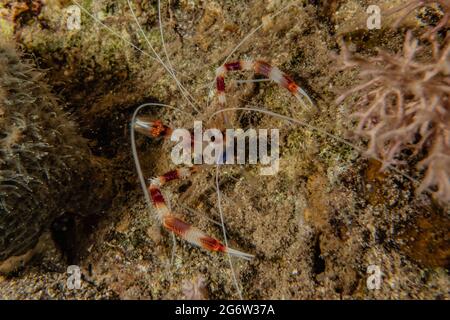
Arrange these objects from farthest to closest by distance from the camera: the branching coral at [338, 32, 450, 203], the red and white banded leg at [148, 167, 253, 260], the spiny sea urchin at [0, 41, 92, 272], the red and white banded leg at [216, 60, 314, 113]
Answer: the red and white banded leg at [216, 60, 314, 113] < the red and white banded leg at [148, 167, 253, 260] < the spiny sea urchin at [0, 41, 92, 272] < the branching coral at [338, 32, 450, 203]

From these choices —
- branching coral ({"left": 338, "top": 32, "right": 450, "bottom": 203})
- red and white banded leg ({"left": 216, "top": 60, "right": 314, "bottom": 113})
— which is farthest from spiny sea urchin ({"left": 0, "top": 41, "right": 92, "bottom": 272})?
branching coral ({"left": 338, "top": 32, "right": 450, "bottom": 203})

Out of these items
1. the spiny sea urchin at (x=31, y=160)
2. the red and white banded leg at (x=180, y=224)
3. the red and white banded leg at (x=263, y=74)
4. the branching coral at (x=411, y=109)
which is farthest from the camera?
the red and white banded leg at (x=263, y=74)

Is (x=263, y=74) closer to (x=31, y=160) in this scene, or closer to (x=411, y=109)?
(x=411, y=109)

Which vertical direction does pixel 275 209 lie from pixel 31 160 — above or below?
below

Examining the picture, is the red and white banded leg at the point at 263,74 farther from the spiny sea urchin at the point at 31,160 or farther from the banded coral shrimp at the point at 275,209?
the spiny sea urchin at the point at 31,160

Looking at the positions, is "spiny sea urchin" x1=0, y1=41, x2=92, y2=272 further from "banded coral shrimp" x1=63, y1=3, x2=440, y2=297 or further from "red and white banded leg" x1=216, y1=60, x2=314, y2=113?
"red and white banded leg" x1=216, y1=60, x2=314, y2=113

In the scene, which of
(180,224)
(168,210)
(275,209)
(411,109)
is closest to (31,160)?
(168,210)

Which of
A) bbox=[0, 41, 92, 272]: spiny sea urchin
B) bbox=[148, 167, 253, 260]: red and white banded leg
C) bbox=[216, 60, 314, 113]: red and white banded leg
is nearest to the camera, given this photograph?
bbox=[0, 41, 92, 272]: spiny sea urchin

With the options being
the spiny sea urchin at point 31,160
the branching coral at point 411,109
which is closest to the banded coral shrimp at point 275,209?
the branching coral at point 411,109

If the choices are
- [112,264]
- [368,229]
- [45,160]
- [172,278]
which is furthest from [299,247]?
[45,160]
